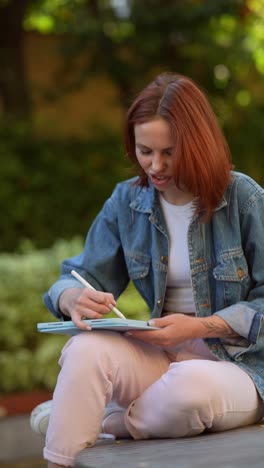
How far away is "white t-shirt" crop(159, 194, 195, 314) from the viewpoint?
3.72m

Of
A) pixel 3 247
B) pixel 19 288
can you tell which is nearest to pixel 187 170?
pixel 19 288

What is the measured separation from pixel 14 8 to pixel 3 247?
2179 millimetres

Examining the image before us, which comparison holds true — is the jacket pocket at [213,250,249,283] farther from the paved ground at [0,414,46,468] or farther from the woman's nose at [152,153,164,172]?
the paved ground at [0,414,46,468]

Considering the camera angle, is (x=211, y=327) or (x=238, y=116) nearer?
(x=211, y=327)

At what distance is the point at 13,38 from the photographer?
986 centimetres

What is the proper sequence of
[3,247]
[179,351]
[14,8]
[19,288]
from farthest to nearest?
[14,8]
[3,247]
[19,288]
[179,351]

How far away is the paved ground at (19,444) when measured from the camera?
6.26 meters

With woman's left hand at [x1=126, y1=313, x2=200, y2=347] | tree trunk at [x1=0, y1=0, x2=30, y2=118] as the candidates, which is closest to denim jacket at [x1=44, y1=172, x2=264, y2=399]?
woman's left hand at [x1=126, y1=313, x2=200, y2=347]

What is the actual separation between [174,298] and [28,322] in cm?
307

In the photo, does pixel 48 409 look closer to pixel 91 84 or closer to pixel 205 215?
pixel 205 215

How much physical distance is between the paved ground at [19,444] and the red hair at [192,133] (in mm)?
2997

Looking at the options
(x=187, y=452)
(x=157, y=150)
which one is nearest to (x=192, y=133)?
(x=157, y=150)

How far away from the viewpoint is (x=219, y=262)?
3.66 m

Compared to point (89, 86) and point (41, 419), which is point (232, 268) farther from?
point (89, 86)
